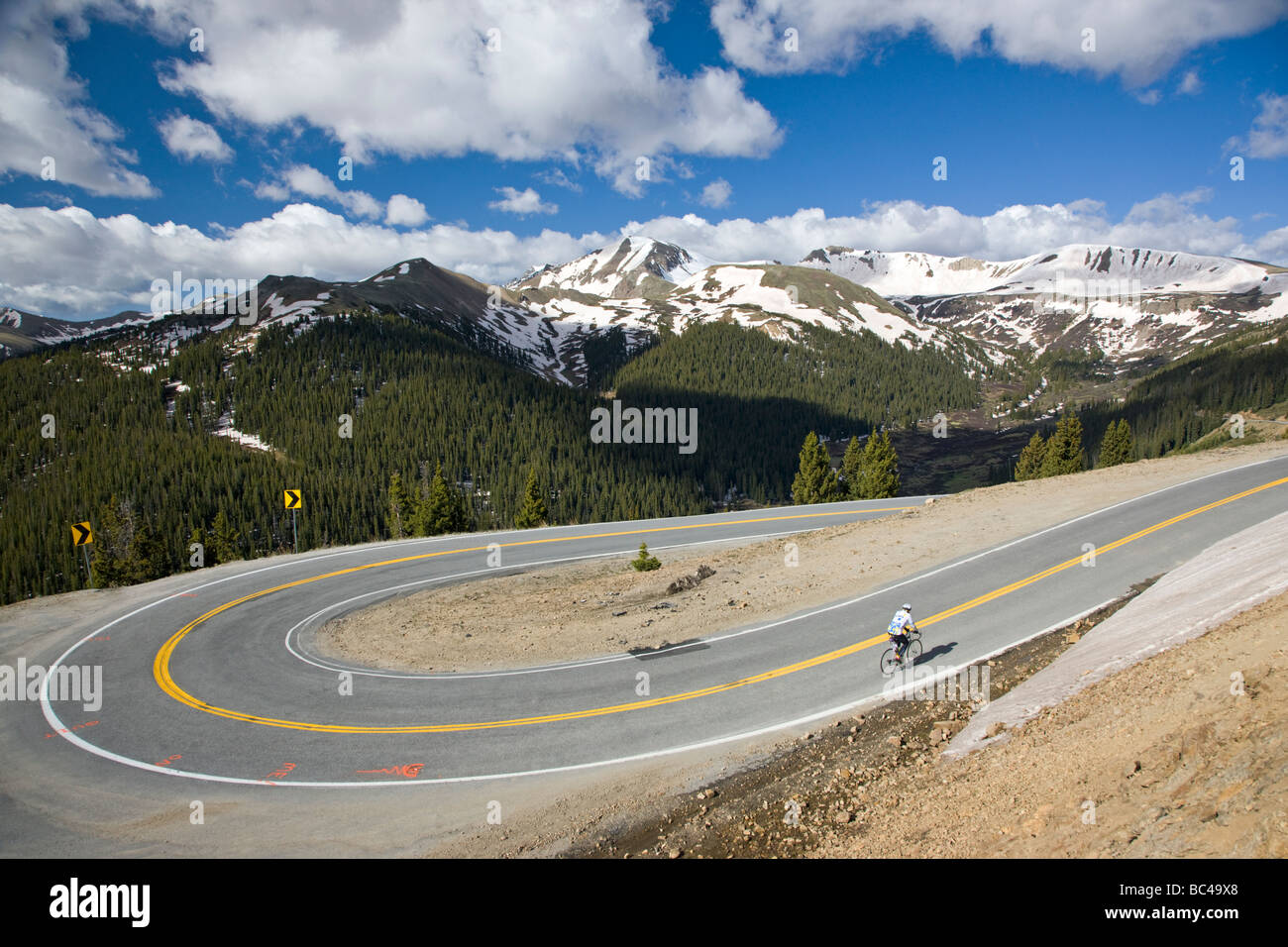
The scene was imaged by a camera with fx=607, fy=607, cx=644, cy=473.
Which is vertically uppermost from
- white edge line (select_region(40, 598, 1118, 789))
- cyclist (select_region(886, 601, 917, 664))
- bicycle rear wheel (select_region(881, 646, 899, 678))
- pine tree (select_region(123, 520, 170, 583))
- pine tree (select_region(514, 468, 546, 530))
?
pine tree (select_region(514, 468, 546, 530))

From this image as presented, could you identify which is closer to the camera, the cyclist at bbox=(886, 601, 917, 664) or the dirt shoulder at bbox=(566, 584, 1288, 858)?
the dirt shoulder at bbox=(566, 584, 1288, 858)

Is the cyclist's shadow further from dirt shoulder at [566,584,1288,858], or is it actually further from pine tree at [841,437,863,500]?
pine tree at [841,437,863,500]

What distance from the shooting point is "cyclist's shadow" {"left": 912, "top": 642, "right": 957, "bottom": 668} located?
15.4 m

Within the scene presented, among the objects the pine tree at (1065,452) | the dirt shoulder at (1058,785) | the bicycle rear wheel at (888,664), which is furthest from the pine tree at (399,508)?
the pine tree at (1065,452)

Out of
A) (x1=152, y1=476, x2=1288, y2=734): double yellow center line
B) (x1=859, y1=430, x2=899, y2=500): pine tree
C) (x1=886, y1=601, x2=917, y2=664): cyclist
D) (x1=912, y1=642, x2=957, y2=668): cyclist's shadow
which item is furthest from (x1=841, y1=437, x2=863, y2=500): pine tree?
(x1=886, y1=601, x2=917, y2=664): cyclist

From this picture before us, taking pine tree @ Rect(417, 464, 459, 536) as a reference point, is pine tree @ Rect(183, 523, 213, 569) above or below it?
A: below

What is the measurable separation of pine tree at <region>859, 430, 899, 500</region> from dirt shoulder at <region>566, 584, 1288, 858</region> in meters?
52.1

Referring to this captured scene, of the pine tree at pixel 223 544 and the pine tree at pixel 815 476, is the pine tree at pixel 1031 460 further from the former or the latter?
the pine tree at pixel 223 544

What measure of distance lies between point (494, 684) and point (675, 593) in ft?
28.0

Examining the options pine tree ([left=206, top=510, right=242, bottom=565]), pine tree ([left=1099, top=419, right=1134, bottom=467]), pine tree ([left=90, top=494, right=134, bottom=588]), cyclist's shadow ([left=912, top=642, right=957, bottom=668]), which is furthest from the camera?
pine tree ([left=1099, top=419, right=1134, bottom=467])

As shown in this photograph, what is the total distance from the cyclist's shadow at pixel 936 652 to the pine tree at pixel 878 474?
47575mm

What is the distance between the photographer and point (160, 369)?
15075 cm

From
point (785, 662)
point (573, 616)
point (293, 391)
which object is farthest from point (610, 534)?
point (293, 391)
